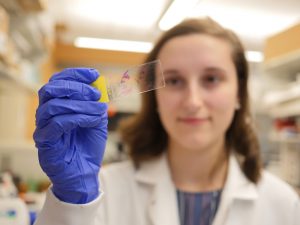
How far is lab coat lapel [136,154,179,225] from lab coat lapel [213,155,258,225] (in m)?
0.15

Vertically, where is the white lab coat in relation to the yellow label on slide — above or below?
below

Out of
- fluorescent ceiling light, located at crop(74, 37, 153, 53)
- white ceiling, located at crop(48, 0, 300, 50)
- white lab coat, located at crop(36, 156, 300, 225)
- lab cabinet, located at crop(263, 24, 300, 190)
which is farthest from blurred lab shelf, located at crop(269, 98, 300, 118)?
fluorescent ceiling light, located at crop(74, 37, 153, 53)

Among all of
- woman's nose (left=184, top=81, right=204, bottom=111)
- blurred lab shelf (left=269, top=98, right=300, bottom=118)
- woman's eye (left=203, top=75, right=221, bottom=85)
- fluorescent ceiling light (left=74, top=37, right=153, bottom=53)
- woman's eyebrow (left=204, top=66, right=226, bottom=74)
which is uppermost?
fluorescent ceiling light (left=74, top=37, right=153, bottom=53)

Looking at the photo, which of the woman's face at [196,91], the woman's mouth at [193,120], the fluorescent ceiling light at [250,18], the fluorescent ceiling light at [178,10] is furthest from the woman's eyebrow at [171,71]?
the fluorescent ceiling light at [250,18]

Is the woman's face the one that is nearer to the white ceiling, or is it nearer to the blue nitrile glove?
the blue nitrile glove

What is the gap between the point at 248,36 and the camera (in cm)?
515

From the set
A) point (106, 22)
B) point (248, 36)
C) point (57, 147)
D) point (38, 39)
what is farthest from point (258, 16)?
point (57, 147)

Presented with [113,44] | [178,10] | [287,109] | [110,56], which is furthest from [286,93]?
[113,44]

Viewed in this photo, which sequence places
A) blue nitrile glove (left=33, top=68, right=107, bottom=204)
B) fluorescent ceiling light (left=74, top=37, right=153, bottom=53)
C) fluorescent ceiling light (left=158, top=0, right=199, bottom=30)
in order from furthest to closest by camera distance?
fluorescent ceiling light (left=74, top=37, right=153, bottom=53)
fluorescent ceiling light (left=158, top=0, right=199, bottom=30)
blue nitrile glove (left=33, top=68, right=107, bottom=204)

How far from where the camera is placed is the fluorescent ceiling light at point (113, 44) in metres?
5.51

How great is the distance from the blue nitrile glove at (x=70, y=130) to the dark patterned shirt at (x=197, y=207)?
435 mm

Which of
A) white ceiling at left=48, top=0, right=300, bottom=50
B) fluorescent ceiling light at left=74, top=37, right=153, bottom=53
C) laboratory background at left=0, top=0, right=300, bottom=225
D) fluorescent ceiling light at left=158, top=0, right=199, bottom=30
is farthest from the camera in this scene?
fluorescent ceiling light at left=74, top=37, right=153, bottom=53

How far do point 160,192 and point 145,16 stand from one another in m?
3.77

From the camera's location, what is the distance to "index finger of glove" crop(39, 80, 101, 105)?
0.65 meters
